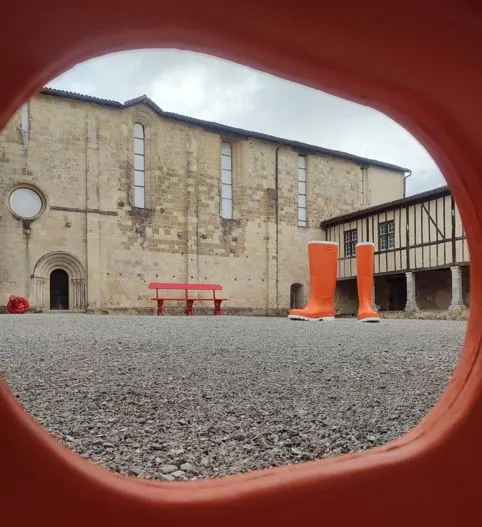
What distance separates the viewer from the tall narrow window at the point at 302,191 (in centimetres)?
2161

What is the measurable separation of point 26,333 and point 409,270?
553 inches

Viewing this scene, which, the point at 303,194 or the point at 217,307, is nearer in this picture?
the point at 217,307

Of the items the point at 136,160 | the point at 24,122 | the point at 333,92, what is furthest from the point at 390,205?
the point at 333,92

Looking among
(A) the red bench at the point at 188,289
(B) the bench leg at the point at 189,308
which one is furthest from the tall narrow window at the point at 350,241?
(B) the bench leg at the point at 189,308

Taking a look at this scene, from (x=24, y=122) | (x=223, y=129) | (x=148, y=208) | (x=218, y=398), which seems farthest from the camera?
(x=223, y=129)

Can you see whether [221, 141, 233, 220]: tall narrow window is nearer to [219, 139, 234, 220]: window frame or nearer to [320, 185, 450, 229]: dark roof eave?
[219, 139, 234, 220]: window frame

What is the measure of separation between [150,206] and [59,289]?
15.0ft

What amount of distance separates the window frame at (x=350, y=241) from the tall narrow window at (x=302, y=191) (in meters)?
1.99

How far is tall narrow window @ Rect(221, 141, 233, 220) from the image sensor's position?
791 inches

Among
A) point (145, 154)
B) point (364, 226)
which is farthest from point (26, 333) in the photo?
point (364, 226)

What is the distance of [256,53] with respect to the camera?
0.81m

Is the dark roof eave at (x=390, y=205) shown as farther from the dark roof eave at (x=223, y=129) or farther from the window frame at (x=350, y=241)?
the dark roof eave at (x=223, y=129)

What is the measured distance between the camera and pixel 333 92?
935 millimetres

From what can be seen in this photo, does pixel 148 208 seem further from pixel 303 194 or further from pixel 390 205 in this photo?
pixel 390 205
